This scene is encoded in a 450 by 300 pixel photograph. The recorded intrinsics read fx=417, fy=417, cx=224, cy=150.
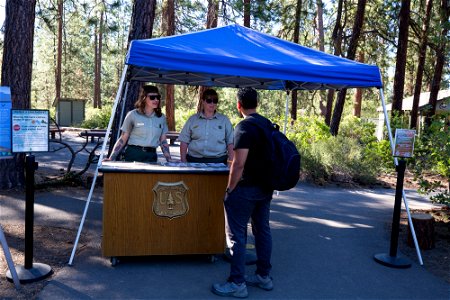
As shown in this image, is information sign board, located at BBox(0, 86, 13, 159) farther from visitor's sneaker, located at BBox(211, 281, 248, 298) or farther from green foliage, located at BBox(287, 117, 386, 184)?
green foliage, located at BBox(287, 117, 386, 184)

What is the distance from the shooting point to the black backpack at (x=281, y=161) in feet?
12.1

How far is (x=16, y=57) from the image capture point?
7.36m

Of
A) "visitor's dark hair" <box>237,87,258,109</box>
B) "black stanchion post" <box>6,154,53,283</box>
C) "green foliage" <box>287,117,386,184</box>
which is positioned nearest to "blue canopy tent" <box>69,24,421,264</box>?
"black stanchion post" <box>6,154,53,283</box>

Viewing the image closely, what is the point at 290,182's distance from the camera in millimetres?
3748

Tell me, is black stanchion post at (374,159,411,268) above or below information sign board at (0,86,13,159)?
below

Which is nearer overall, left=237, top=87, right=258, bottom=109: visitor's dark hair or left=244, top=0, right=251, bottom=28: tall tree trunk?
left=237, top=87, right=258, bottom=109: visitor's dark hair

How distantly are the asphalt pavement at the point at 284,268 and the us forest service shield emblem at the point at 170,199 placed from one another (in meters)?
0.60

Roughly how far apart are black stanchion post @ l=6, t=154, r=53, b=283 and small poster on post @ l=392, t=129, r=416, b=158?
3.97 m

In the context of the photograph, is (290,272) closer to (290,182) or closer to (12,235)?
(290,182)

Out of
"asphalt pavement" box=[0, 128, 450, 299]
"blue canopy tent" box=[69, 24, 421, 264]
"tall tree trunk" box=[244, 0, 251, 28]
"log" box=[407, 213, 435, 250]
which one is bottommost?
"asphalt pavement" box=[0, 128, 450, 299]

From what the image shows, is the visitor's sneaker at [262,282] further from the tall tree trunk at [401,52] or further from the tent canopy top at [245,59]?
the tall tree trunk at [401,52]

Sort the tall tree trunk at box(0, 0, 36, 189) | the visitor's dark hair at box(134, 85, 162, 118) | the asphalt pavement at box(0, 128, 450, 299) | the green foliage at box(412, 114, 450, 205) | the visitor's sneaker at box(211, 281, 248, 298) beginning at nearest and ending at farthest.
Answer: the visitor's sneaker at box(211, 281, 248, 298) < the asphalt pavement at box(0, 128, 450, 299) < the visitor's dark hair at box(134, 85, 162, 118) < the green foliage at box(412, 114, 450, 205) < the tall tree trunk at box(0, 0, 36, 189)

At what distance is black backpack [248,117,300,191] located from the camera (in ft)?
12.1

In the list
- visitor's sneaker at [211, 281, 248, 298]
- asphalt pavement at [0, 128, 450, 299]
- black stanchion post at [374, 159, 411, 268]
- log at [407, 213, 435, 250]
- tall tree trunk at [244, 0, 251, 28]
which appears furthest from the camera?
tall tree trunk at [244, 0, 251, 28]
